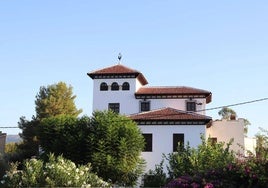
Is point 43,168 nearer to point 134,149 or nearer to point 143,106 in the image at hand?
point 134,149

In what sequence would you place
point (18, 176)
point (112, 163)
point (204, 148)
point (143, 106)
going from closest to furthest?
point (18, 176) → point (204, 148) → point (112, 163) → point (143, 106)

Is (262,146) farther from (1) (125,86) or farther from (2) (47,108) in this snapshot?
(2) (47,108)

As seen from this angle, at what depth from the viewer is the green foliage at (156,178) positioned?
30783mm

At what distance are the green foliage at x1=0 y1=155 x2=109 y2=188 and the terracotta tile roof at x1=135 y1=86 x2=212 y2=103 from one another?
17.6 m

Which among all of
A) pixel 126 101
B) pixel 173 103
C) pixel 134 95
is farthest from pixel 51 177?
pixel 173 103

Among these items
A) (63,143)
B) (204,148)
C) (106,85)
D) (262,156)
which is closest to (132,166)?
(63,143)

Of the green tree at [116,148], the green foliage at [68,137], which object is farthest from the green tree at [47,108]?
the green tree at [116,148]

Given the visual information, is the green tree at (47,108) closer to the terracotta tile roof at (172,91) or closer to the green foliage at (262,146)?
the terracotta tile roof at (172,91)

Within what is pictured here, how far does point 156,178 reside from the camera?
31.5 metres

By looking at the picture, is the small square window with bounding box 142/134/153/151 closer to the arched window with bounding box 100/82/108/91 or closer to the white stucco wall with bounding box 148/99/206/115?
the white stucco wall with bounding box 148/99/206/115

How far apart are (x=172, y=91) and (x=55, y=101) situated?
18596mm

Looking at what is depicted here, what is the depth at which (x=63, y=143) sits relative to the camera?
34281mm

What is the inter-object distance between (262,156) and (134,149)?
19.4 metres

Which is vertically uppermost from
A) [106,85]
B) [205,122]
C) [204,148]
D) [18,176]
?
[106,85]
